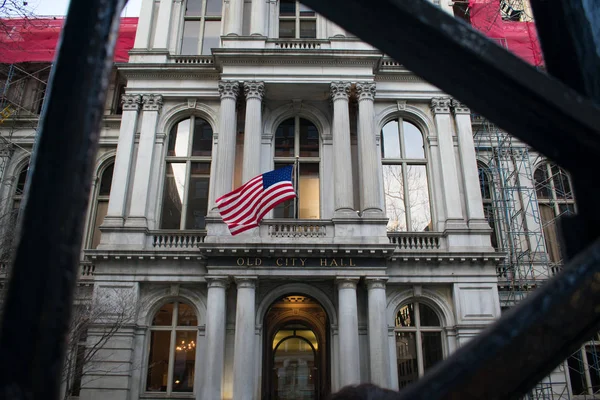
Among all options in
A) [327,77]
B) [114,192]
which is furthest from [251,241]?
[327,77]

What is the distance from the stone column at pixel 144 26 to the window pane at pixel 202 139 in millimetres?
3775

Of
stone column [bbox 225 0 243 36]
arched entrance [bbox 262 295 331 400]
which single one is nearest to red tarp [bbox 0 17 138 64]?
stone column [bbox 225 0 243 36]

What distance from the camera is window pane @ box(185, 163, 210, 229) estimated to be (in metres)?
17.7

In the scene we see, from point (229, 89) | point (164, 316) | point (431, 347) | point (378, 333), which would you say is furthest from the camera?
point (229, 89)

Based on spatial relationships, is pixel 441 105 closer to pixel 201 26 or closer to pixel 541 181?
pixel 541 181

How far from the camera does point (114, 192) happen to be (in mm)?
17219

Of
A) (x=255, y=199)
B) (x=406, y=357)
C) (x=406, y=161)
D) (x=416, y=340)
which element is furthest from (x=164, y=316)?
(x=406, y=161)

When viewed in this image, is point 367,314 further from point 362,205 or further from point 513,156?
point 513,156

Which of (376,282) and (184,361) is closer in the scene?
(376,282)

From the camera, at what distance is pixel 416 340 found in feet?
53.8

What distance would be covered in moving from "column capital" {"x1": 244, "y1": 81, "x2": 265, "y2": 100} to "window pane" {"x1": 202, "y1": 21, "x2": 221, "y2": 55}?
3.19m

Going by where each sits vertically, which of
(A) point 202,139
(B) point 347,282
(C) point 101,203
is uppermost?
(A) point 202,139

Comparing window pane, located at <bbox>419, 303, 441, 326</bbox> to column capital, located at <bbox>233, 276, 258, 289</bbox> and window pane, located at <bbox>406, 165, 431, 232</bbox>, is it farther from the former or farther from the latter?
column capital, located at <bbox>233, 276, 258, 289</bbox>

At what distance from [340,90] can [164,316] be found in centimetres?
1021
